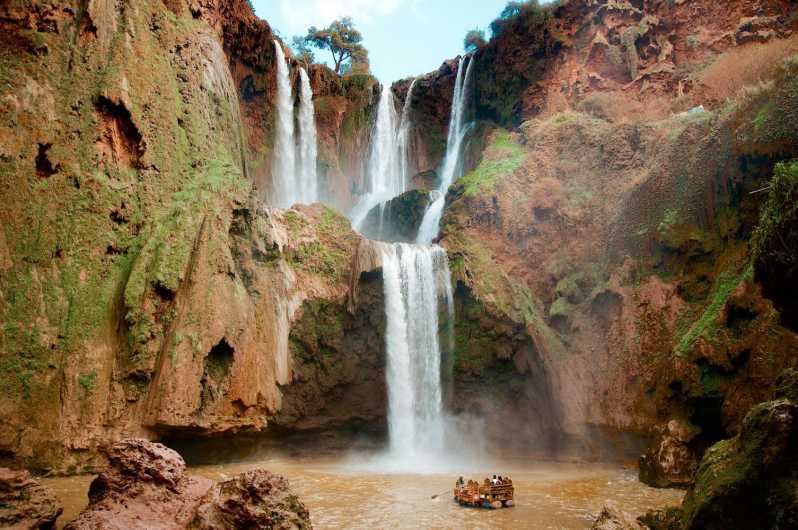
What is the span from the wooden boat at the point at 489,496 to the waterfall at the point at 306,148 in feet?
77.0

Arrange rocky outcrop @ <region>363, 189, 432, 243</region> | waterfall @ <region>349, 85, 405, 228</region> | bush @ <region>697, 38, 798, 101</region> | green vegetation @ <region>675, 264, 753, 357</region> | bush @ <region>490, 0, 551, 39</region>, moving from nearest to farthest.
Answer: green vegetation @ <region>675, 264, 753, 357</region> → bush @ <region>697, 38, 798, 101</region> → rocky outcrop @ <region>363, 189, 432, 243</region> → bush @ <region>490, 0, 551, 39</region> → waterfall @ <region>349, 85, 405, 228</region>

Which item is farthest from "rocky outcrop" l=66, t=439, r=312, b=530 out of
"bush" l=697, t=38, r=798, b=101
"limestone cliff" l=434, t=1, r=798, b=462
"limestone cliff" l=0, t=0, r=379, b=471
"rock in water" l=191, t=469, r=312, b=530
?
"bush" l=697, t=38, r=798, b=101

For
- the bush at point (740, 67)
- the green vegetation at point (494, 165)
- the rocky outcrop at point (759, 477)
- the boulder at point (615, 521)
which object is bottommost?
the boulder at point (615, 521)

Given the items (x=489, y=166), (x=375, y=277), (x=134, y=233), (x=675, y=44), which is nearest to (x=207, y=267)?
(x=134, y=233)

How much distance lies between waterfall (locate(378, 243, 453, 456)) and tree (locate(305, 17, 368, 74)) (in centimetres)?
3154

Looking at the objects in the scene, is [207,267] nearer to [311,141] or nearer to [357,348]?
[357,348]

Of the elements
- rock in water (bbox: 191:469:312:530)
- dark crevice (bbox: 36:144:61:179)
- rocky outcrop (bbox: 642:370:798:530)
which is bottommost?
rock in water (bbox: 191:469:312:530)

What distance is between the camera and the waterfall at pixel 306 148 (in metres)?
33.8

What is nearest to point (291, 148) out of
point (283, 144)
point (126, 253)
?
point (283, 144)

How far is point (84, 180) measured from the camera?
55.9ft

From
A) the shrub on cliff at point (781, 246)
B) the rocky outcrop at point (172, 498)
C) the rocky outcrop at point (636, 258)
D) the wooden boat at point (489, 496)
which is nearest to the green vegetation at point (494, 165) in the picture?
the rocky outcrop at point (636, 258)

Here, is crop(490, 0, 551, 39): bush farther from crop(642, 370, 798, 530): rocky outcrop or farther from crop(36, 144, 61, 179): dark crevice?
crop(642, 370, 798, 530): rocky outcrop

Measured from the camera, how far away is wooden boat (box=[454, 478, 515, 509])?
12875 millimetres

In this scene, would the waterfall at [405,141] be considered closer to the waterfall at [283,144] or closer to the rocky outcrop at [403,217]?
the rocky outcrop at [403,217]
